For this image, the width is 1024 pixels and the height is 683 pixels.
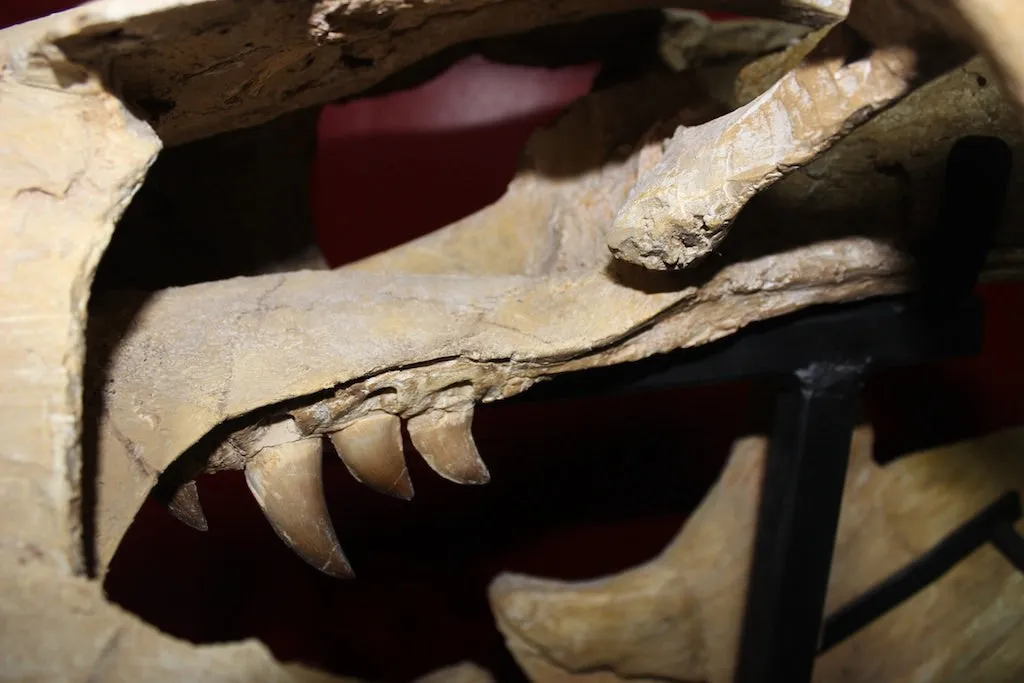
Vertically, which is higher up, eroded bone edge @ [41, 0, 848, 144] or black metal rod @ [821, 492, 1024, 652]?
eroded bone edge @ [41, 0, 848, 144]

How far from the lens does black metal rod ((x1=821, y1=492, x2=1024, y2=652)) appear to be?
1.12m

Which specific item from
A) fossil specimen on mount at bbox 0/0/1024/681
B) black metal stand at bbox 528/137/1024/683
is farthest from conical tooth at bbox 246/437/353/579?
black metal stand at bbox 528/137/1024/683

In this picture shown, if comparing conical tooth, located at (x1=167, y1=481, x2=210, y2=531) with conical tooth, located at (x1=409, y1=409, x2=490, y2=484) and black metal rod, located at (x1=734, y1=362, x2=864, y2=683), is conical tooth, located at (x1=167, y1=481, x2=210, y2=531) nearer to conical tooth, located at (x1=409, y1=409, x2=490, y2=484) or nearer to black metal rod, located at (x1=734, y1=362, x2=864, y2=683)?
conical tooth, located at (x1=409, y1=409, x2=490, y2=484)

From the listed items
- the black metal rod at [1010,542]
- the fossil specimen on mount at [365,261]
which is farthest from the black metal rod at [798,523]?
the black metal rod at [1010,542]

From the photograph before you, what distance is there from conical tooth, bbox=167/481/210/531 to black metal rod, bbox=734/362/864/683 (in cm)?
62

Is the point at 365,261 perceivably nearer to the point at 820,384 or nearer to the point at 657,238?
the point at 657,238

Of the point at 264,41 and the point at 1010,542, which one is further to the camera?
the point at 1010,542

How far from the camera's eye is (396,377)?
72 centimetres

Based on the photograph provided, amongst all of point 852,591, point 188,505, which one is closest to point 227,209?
point 188,505

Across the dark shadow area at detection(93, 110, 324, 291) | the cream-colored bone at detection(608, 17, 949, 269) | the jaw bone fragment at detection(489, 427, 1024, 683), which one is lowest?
the jaw bone fragment at detection(489, 427, 1024, 683)

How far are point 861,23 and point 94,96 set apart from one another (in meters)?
0.49

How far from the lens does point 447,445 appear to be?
753mm

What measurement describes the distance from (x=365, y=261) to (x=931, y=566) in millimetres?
809

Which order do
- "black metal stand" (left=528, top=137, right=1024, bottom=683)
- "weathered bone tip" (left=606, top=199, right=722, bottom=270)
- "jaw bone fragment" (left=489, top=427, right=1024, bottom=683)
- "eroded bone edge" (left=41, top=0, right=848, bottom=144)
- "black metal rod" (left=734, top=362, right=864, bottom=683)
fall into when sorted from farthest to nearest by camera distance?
"jaw bone fragment" (left=489, top=427, right=1024, bottom=683) < "black metal rod" (left=734, top=362, right=864, bottom=683) < "black metal stand" (left=528, top=137, right=1024, bottom=683) < "weathered bone tip" (left=606, top=199, right=722, bottom=270) < "eroded bone edge" (left=41, top=0, right=848, bottom=144)
